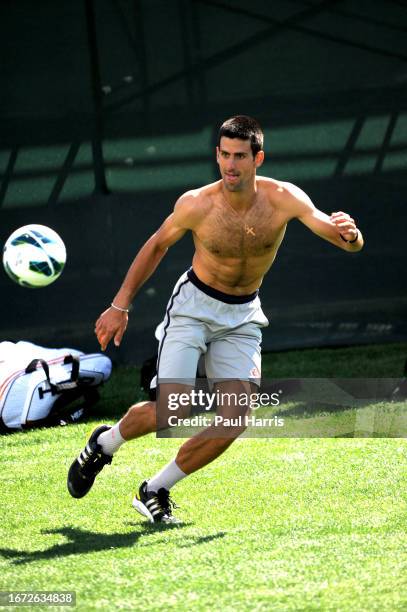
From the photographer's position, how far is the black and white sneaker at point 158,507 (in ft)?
19.0

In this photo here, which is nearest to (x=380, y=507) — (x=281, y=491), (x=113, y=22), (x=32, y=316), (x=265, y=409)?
(x=281, y=491)

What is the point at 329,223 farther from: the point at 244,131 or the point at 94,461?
the point at 94,461

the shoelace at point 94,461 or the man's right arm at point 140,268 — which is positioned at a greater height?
the man's right arm at point 140,268

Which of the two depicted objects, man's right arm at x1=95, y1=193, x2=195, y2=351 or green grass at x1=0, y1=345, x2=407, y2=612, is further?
man's right arm at x1=95, y1=193, x2=195, y2=351

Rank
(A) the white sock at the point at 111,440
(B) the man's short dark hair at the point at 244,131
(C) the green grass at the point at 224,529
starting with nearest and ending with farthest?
(C) the green grass at the point at 224,529 → (B) the man's short dark hair at the point at 244,131 → (A) the white sock at the point at 111,440

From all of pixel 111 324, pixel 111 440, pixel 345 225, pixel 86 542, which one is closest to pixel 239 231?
pixel 345 225

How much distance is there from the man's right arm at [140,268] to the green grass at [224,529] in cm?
97

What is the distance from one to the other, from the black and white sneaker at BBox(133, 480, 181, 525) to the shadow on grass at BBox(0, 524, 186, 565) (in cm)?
6

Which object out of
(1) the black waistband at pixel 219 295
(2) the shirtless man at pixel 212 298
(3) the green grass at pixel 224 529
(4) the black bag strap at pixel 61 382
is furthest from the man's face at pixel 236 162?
(4) the black bag strap at pixel 61 382

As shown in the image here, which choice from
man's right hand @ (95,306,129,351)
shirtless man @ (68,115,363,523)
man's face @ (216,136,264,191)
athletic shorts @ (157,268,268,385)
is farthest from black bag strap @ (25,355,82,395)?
man's face @ (216,136,264,191)

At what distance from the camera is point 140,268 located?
594cm

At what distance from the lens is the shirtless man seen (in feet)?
19.1

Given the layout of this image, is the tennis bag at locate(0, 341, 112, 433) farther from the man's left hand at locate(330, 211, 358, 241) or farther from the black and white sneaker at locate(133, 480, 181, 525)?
the man's left hand at locate(330, 211, 358, 241)

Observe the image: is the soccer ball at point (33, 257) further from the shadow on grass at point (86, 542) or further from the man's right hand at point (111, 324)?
the shadow on grass at point (86, 542)
